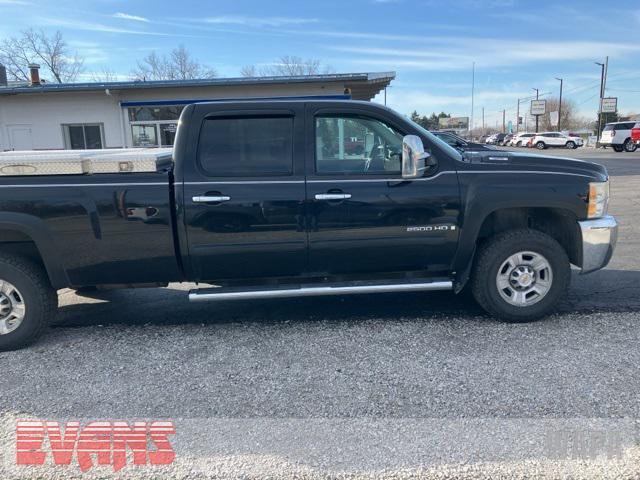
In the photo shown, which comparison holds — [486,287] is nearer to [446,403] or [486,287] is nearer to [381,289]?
[381,289]

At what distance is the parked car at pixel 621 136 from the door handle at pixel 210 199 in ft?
127

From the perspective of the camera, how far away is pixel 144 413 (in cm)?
328

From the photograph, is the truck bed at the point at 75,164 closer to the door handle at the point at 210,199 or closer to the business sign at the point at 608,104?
the door handle at the point at 210,199

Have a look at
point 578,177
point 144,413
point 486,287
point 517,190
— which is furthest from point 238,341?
point 578,177

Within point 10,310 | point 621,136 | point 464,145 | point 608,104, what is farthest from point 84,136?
point 608,104

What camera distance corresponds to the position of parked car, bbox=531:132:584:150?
4862cm

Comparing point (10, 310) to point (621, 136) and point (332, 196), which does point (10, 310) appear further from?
point (621, 136)

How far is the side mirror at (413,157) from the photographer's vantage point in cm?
407

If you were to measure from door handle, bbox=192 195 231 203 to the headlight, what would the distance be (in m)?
3.18

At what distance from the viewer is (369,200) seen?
4.32 m

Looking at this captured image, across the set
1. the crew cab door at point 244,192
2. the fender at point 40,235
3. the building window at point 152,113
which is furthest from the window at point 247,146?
the building window at point 152,113

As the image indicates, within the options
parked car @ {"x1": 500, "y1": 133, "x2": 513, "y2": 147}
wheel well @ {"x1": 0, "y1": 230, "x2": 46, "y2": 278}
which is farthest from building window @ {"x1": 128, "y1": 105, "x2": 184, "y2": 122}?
parked car @ {"x1": 500, "y1": 133, "x2": 513, "y2": 147}

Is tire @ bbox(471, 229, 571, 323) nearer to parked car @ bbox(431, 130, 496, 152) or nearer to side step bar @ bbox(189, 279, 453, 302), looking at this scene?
side step bar @ bbox(189, 279, 453, 302)

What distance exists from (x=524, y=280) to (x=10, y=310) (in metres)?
4.46
